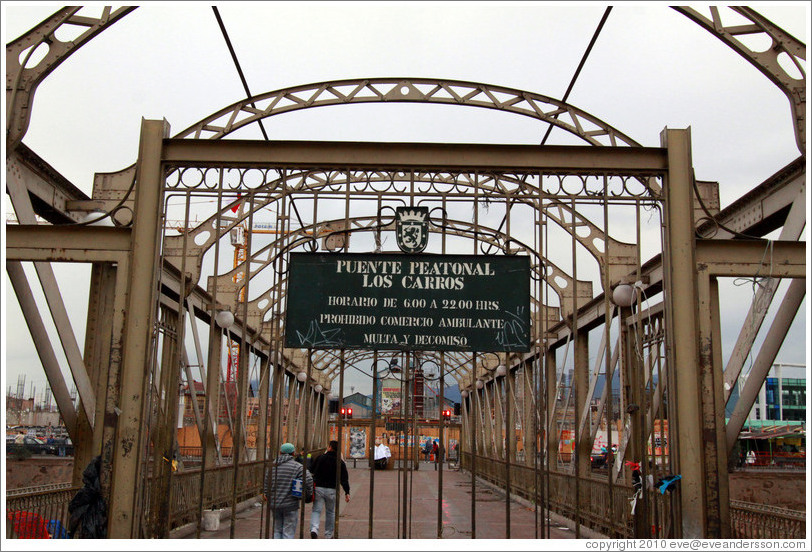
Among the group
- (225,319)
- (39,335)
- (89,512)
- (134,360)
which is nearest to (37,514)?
(89,512)

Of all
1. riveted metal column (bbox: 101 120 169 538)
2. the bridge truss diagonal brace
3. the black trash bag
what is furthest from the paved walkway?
the bridge truss diagonal brace

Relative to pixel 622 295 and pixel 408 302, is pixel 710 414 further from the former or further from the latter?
pixel 622 295

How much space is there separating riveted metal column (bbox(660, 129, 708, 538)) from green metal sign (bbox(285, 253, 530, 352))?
169 centimetres

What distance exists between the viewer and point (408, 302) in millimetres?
8508

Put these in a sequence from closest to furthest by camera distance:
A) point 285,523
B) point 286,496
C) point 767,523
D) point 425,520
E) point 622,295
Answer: point 767,523 < point 286,496 < point 285,523 < point 622,295 < point 425,520

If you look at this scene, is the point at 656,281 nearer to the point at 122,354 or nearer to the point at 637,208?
the point at 637,208

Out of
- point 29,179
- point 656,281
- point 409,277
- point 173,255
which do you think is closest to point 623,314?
point 656,281

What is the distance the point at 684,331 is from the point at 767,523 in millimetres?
2721

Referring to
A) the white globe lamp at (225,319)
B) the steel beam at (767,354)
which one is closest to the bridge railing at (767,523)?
the steel beam at (767,354)

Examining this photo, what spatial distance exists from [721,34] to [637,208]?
8.80 feet

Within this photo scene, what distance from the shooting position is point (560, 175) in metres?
9.09

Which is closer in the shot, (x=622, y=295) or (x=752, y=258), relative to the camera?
(x=752, y=258)

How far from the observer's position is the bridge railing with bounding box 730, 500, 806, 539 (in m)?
8.70

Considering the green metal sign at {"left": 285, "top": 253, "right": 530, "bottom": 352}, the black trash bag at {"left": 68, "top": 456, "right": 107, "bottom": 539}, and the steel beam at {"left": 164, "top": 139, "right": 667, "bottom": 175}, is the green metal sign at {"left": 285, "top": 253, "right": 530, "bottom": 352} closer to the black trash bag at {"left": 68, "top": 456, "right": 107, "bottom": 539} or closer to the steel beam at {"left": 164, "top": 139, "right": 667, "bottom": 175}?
the steel beam at {"left": 164, "top": 139, "right": 667, "bottom": 175}
